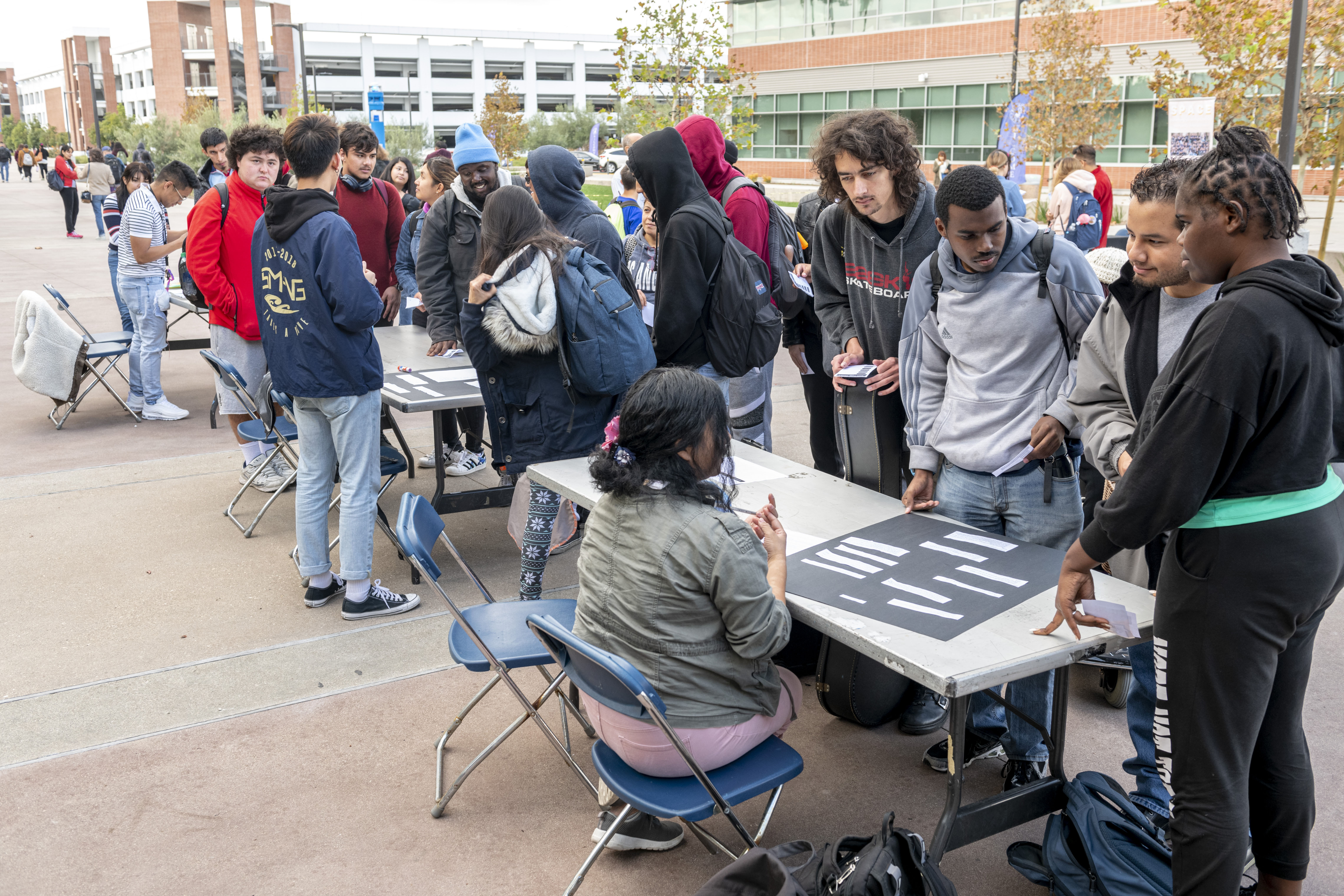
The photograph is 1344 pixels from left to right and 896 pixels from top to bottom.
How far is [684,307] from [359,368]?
4.31 ft

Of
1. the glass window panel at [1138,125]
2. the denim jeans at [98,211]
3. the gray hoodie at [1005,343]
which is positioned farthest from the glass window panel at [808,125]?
the gray hoodie at [1005,343]

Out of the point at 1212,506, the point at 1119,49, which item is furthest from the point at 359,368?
the point at 1119,49

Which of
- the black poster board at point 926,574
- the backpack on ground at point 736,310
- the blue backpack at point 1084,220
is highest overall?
the blue backpack at point 1084,220

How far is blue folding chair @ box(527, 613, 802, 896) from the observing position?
2.20 meters

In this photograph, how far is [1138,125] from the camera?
1085 inches

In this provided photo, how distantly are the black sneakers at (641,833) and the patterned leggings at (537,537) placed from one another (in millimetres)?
1178

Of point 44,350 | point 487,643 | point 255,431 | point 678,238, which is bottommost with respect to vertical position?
point 487,643

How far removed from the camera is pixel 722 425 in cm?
247

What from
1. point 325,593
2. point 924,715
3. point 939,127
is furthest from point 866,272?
point 939,127

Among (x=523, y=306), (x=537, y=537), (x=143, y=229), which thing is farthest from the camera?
(x=143, y=229)

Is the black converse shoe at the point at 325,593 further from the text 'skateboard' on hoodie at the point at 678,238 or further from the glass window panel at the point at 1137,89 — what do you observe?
the glass window panel at the point at 1137,89

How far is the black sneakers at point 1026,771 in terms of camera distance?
2.85m

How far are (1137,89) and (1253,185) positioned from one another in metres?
29.6

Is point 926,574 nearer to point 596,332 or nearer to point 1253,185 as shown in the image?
point 1253,185
